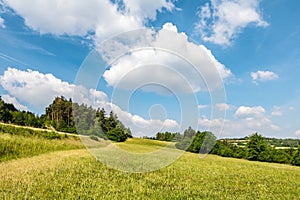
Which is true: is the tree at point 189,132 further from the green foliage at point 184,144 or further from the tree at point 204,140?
the tree at point 204,140

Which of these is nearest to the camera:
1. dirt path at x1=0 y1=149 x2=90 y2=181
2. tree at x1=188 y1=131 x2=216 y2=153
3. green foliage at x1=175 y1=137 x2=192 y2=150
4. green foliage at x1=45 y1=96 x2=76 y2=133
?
dirt path at x1=0 y1=149 x2=90 y2=181

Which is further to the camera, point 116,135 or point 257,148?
point 257,148

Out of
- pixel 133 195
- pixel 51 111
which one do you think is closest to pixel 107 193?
pixel 133 195

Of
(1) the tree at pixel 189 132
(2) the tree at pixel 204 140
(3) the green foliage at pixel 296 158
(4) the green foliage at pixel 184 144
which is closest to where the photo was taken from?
(1) the tree at pixel 189 132

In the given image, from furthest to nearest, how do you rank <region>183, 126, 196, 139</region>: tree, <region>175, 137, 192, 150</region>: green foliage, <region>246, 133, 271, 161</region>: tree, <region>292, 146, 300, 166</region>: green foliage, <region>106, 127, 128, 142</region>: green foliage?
1. <region>246, 133, 271, 161</region>: tree
2. <region>292, 146, 300, 166</region>: green foliage
3. <region>106, 127, 128, 142</region>: green foliage
4. <region>175, 137, 192, 150</region>: green foliage
5. <region>183, 126, 196, 139</region>: tree

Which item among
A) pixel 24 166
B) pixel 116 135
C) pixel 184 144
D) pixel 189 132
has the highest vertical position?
pixel 189 132

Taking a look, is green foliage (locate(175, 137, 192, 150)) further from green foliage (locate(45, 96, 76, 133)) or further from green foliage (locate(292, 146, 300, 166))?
green foliage (locate(45, 96, 76, 133))

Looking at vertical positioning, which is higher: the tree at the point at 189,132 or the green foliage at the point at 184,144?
the tree at the point at 189,132

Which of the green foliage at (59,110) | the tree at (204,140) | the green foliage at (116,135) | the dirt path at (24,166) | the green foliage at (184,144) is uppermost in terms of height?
the green foliage at (59,110)

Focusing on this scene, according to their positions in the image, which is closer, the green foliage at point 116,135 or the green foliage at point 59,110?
the green foliage at point 116,135

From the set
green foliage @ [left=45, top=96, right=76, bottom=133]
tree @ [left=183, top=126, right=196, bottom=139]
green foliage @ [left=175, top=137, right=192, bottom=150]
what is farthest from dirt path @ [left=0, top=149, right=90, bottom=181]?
green foliage @ [left=45, top=96, right=76, bottom=133]

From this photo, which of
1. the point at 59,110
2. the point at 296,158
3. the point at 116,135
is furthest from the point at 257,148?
the point at 59,110

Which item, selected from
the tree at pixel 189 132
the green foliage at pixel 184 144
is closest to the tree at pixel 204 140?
the green foliage at pixel 184 144

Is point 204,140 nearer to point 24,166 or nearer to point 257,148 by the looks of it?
point 24,166
